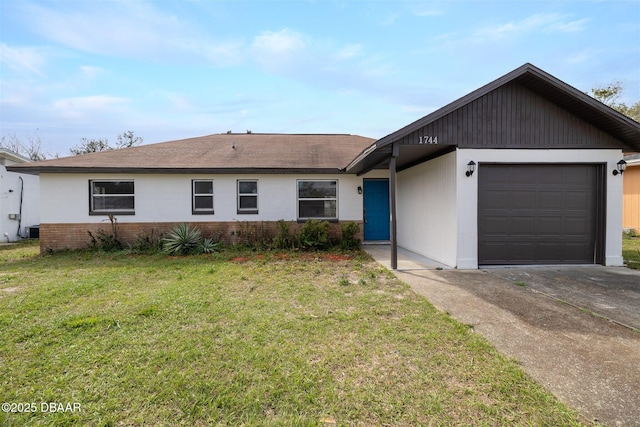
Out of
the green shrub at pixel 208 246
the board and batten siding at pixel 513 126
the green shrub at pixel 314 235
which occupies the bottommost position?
the green shrub at pixel 208 246

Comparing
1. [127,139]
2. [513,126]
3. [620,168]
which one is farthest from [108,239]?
[127,139]

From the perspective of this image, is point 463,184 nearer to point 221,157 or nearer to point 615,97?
point 221,157

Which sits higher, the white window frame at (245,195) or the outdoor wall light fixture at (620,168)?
the outdoor wall light fixture at (620,168)

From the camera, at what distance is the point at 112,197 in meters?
9.73

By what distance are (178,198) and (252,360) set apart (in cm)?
835

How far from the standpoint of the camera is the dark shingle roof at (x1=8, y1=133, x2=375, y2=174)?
9320 mm

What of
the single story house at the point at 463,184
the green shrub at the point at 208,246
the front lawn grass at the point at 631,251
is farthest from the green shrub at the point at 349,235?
the front lawn grass at the point at 631,251

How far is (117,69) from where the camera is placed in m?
10.2

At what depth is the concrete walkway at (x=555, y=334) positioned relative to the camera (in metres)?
2.31

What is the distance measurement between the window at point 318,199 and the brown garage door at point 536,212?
4.93m

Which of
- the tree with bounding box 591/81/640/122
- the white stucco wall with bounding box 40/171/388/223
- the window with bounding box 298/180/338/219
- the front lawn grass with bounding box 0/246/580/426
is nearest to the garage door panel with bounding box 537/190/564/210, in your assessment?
the front lawn grass with bounding box 0/246/580/426

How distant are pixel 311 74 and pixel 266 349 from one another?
1299 centimetres

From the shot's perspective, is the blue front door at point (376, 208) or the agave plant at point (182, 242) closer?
the agave plant at point (182, 242)

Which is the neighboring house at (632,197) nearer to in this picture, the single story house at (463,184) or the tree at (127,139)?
the single story house at (463,184)
